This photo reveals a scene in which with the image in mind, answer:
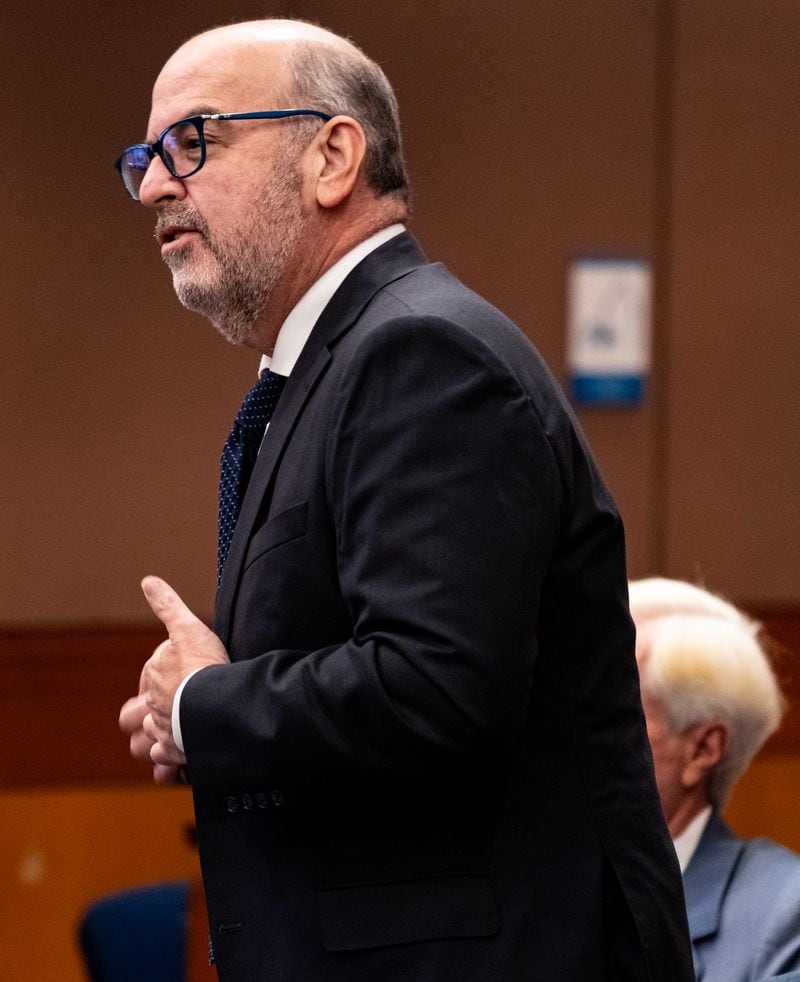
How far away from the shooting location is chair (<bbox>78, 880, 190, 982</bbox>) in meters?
2.71

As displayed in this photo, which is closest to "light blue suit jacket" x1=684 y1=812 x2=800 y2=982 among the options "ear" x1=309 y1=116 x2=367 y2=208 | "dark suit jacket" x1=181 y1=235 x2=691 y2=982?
"dark suit jacket" x1=181 y1=235 x2=691 y2=982

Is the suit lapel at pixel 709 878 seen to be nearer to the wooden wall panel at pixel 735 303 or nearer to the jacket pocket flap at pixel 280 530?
the jacket pocket flap at pixel 280 530

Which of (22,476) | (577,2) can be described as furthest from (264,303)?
(577,2)

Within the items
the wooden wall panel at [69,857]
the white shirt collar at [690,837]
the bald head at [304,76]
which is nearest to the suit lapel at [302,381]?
the bald head at [304,76]

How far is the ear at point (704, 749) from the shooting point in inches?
80.0

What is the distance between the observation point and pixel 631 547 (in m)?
3.91

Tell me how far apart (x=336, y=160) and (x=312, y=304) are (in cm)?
15

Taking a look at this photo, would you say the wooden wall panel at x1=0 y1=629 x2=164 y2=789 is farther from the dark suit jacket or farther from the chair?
the dark suit jacket

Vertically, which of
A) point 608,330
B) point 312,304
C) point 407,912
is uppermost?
point 312,304

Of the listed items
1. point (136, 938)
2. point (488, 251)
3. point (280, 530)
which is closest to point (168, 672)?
point (280, 530)

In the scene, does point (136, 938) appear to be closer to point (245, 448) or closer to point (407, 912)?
point (245, 448)

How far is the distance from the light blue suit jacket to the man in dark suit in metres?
0.43

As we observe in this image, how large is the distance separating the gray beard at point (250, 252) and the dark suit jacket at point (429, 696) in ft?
0.44

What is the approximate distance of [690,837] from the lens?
6.53ft
